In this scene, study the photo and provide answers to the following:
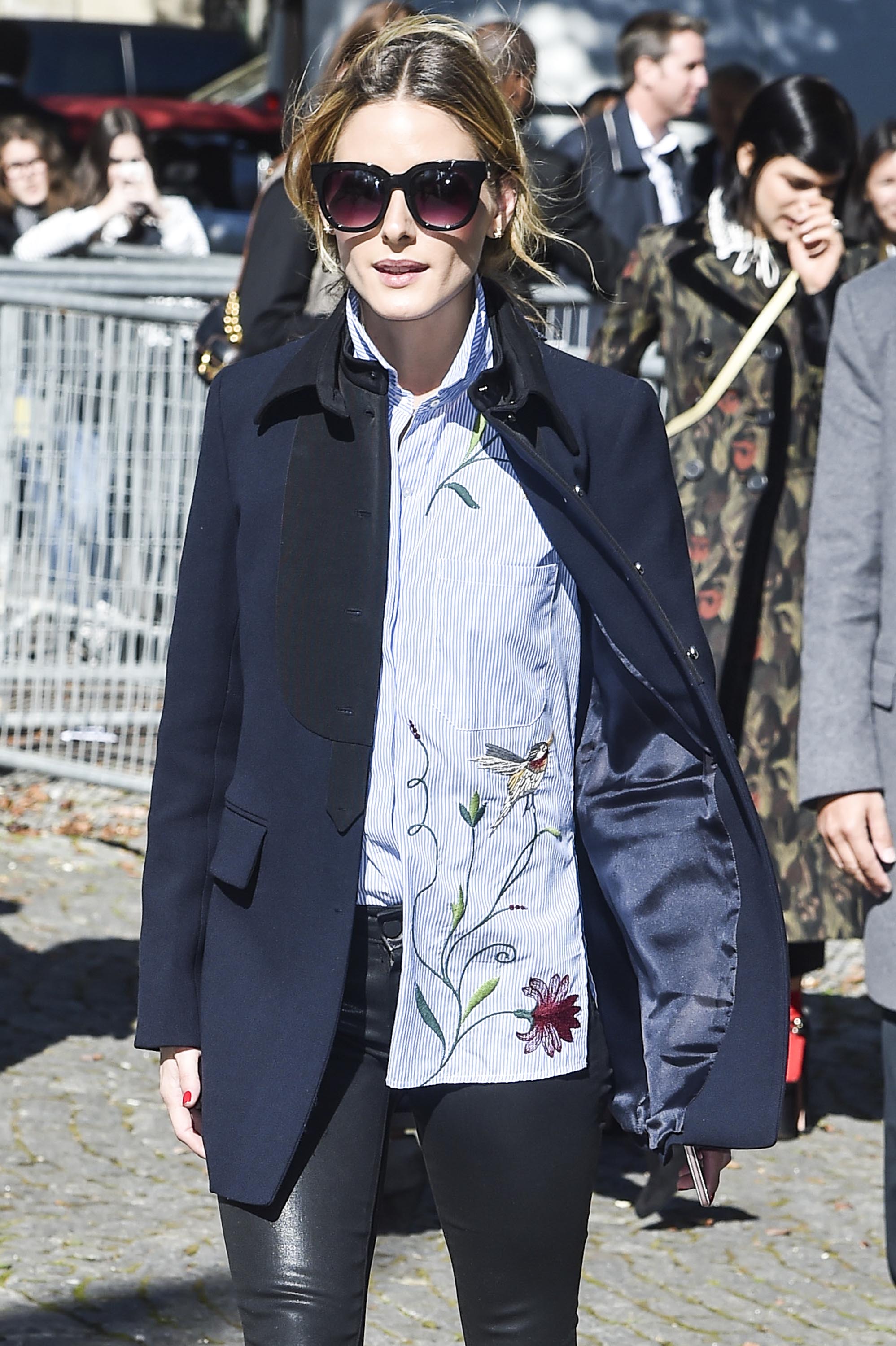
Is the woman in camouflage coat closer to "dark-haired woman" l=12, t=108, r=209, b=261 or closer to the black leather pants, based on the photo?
the black leather pants

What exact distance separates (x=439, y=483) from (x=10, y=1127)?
2.74 metres

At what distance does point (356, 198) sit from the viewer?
242 centimetres

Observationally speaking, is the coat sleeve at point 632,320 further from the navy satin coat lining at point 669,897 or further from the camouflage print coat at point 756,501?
the navy satin coat lining at point 669,897

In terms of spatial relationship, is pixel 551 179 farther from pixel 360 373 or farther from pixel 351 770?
pixel 351 770

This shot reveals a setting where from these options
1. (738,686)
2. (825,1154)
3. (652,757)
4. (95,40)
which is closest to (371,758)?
(652,757)

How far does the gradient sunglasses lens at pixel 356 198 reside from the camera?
241 centimetres

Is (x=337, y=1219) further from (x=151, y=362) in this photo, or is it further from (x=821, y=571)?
(x=151, y=362)

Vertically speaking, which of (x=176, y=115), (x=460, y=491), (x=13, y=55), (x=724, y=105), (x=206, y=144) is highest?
(x=176, y=115)

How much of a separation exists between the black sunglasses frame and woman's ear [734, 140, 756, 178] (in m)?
2.43

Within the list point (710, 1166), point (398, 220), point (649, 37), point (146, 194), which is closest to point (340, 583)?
point (398, 220)

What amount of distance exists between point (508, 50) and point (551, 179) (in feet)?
10.2

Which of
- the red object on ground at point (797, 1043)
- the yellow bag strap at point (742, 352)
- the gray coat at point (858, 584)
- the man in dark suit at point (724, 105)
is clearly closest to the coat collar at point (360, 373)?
the gray coat at point (858, 584)

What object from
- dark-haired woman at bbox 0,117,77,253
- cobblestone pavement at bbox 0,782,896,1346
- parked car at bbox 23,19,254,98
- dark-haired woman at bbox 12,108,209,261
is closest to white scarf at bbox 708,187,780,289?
cobblestone pavement at bbox 0,782,896,1346

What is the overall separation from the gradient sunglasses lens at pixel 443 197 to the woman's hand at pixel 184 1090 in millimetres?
1041
